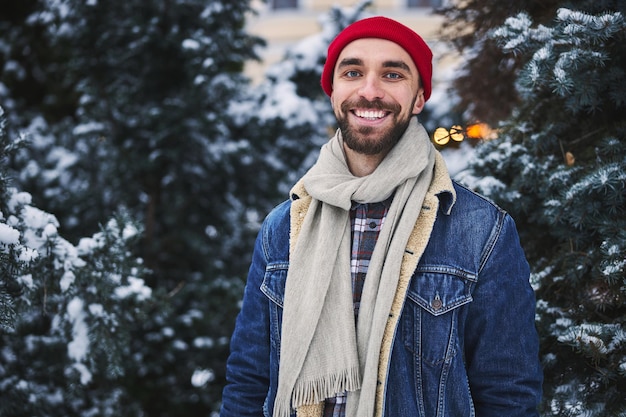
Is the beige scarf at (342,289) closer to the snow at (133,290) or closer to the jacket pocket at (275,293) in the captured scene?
the jacket pocket at (275,293)

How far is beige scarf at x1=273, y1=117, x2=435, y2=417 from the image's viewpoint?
1.92 meters

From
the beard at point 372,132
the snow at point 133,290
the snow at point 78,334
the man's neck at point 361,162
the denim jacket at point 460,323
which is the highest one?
the beard at point 372,132

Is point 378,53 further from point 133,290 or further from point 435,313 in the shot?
point 133,290

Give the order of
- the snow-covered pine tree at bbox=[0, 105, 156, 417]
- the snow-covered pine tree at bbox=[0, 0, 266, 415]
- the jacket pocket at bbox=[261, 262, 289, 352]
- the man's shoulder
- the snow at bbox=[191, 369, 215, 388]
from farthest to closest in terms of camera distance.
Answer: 1. the snow at bbox=[191, 369, 215, 388]
2. the snow-covered pine tree at bbox=[0, 0, 266, 415]
3. the snow-covered pine tree at bbox=[0, 105, 156, 417]
4. the jacket pocket at bbox=[261, 262, 289, 352]
5. the man's shoulder

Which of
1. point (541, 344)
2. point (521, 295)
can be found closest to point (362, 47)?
point (521, 295)

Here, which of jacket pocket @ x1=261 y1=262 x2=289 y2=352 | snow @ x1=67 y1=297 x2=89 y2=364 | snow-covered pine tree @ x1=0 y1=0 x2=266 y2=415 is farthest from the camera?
snow-covered pine tree @ x1=0 y1=0 x2=266 y2=415

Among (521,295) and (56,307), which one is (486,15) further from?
(56,307)

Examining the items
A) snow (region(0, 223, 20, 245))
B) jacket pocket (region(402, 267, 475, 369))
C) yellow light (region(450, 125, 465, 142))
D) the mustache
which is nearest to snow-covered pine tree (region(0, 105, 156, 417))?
snow (region(0, 223, 20, 245))

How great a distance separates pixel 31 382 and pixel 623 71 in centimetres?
362

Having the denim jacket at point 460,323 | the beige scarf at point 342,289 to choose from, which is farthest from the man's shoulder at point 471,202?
the beige scarf at point 342,289

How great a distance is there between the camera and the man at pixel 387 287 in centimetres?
194

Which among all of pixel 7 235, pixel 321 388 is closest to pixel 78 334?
pixel 7 235

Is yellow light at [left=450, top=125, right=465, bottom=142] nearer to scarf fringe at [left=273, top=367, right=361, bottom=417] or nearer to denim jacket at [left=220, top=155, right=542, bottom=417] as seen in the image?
denim jacket at [left=220, top=155, right=542, bottom=417]

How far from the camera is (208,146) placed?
4.77 metres
